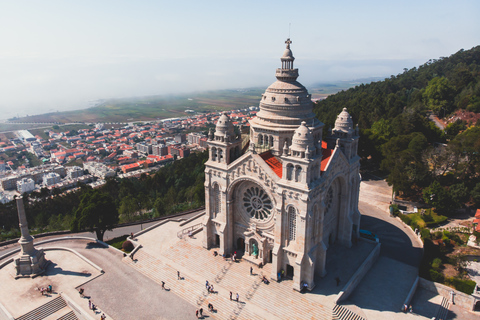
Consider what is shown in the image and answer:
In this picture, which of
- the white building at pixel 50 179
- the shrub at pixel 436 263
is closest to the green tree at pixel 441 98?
the shrub at pixel 436 263

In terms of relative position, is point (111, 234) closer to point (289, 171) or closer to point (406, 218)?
point (289, 171)

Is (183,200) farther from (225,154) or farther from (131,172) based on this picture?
(131,172)

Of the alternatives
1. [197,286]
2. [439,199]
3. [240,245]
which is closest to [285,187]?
[240,245]

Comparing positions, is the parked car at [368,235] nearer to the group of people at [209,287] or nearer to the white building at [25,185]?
the group of people at [209,287]

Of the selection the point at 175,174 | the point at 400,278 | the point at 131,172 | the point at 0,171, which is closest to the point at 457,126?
the point at 400,278

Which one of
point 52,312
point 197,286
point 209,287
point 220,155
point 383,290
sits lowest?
point 52,312

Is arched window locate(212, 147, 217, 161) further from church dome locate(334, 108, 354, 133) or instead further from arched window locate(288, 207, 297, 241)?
church dome locate(334, 108, 354, 133)

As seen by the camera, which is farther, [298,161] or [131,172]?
[131,172]
